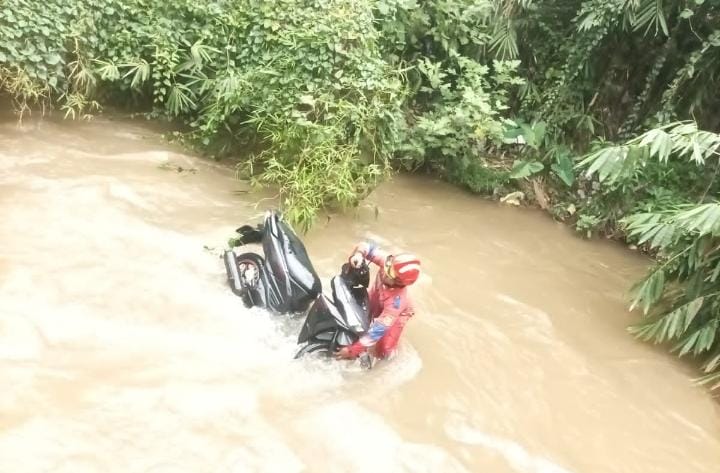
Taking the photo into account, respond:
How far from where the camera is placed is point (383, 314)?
3684 millimetres

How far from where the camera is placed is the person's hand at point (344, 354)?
3597mm

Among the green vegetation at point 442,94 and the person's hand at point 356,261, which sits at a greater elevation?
the green vegetation at point 442,94

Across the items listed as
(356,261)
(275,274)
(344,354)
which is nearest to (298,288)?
(275,274)

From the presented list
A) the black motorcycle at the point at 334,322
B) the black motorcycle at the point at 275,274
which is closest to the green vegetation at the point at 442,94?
the black motorcycle at the point at 275,274

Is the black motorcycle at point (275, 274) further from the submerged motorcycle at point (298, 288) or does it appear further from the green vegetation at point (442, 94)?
the green vegetation at point (442, 94)

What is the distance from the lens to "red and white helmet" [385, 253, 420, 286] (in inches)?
140

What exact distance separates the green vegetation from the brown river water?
0.42 m

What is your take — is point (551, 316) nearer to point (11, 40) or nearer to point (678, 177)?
point (678, 177)

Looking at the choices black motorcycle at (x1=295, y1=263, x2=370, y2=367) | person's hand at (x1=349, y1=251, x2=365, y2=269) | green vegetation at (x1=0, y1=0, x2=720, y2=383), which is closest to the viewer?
black motorcycle at (x1=295, y1=263, x2=370, y2=367)

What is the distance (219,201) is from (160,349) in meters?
1.95

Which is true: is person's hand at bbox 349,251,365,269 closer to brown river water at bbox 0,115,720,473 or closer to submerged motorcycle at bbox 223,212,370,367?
submerged motorcycle at bbox 223,212,370,367

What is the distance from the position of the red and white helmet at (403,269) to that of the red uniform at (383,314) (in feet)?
0.26

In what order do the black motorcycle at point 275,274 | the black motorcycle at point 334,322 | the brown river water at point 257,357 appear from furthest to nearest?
the black motorcycle at point 275,274, the black motorcycle at point 334,322, the brown river water at point 257,357

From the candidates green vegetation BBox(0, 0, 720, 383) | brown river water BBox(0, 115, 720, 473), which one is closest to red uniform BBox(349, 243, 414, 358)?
brown river water BBox(0, 115, 720, 473)
